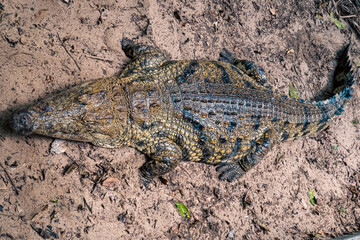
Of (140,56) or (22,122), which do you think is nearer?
(22,122)

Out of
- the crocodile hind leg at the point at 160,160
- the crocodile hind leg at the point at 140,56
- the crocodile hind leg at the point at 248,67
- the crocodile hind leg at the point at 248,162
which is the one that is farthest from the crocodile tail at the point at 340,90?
the crocodile hind leg at the point at 140,56

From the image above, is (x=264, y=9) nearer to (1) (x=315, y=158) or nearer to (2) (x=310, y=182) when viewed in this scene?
(1) (x=315, y=158)

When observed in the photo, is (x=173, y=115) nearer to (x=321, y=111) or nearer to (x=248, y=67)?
(x=248, y=67)

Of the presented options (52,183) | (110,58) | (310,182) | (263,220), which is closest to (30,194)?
(52,183)

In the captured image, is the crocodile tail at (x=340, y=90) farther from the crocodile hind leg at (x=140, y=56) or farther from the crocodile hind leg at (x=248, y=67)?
the crocodile hind leg at (x=140, y=56)

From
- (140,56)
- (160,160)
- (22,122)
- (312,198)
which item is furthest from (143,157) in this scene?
(312,198)

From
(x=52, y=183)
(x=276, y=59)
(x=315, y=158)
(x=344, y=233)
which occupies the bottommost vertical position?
(x=344, y=233)
